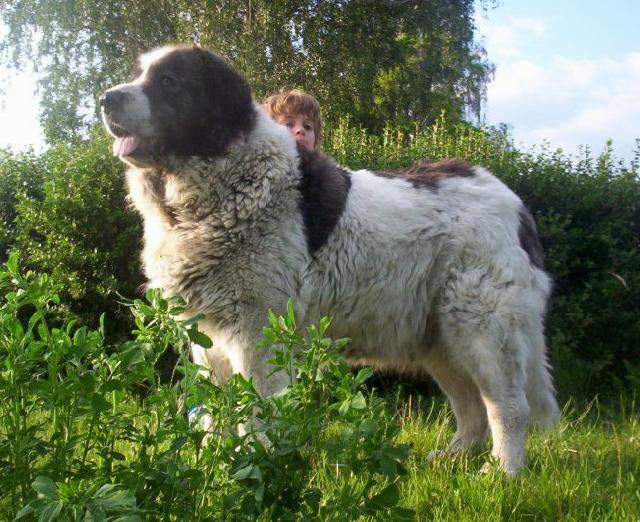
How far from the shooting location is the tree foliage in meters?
18.0

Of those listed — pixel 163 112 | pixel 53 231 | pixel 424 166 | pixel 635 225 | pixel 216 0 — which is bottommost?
pixel 635 225

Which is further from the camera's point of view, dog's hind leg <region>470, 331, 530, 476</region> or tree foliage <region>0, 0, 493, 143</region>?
tree foliage <region>0, 0, 493, 143</region>

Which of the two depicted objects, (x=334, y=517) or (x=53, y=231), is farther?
(x=53, y=231)

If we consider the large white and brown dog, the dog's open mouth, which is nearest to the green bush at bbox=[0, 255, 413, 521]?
the large white and brown dog

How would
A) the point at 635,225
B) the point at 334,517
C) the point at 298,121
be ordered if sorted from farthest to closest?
the point at 635,225 → the point at 298,121 → the point at 334,517

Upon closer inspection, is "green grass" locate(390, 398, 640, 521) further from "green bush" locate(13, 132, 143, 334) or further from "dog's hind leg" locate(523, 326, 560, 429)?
"green bush" locate(13, 132, 143, 334)

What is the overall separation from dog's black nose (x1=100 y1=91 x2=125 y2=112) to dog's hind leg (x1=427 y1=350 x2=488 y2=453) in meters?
2.07

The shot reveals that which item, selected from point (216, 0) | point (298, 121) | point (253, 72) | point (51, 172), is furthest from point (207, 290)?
point (216, 0)

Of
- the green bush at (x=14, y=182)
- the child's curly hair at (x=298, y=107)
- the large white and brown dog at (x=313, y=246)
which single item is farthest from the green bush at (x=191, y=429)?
the green bush at (x=14, y=182)

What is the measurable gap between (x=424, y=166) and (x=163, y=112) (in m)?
1.59

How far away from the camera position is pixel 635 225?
6066 millimetres

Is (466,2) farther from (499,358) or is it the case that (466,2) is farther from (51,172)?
Result: (499,358)

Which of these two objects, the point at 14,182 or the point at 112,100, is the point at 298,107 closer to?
the point at 112,100

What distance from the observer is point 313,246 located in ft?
11.4
